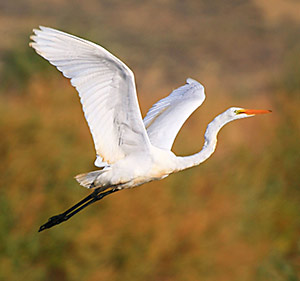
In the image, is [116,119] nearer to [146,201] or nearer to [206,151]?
[206,151]

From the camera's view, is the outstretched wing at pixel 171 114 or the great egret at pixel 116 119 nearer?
the great egret at pixel 116 119

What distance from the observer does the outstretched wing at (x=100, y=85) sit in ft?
19.7

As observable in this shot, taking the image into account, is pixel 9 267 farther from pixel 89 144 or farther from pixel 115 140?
pixel 115 140

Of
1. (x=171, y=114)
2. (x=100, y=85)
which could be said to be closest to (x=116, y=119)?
(x=100, y=85)

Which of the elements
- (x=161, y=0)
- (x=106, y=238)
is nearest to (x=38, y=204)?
(x=106, y=238)

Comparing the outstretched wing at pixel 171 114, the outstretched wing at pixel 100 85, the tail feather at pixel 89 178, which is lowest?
the tail feather at pixel 89 178

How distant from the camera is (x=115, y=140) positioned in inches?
267

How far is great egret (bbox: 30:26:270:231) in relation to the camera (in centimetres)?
607

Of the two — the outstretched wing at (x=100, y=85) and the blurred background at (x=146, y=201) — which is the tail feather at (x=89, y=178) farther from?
the blurred background at (x=146, y=201)

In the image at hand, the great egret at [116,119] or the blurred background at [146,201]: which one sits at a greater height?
the great egret at [116,119]

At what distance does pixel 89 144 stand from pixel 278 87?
20.2 ft

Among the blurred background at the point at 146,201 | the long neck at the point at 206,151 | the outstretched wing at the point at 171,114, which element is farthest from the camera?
the blurred background at the point at 146,201

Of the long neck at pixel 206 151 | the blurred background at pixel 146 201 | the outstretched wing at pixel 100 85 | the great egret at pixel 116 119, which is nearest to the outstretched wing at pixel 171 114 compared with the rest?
the great egret at pixel 116 119

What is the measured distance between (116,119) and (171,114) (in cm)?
124
